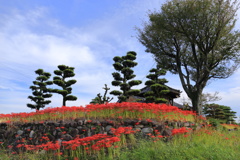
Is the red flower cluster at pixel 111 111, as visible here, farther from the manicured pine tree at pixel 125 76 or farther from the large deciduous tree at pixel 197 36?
the manicured pine tree at pixel 125 76

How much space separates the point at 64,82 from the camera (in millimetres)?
25094

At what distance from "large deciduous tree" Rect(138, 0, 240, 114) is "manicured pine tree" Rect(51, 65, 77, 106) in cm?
1093

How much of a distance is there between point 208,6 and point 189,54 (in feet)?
19.1

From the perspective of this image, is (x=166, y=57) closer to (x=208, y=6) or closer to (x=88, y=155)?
(x=208, y=6)

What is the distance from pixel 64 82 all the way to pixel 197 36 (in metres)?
16.7

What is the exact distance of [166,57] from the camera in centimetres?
1923

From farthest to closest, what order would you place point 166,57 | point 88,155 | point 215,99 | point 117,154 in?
point 215,99, point 166,57, point 88,155, point 117,154

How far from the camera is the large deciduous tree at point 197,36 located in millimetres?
16156

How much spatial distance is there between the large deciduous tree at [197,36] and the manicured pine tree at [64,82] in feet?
35.9

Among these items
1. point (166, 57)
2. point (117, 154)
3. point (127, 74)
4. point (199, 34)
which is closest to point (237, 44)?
point (199, 34)

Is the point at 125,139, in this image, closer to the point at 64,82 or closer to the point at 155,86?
the point at 155,86

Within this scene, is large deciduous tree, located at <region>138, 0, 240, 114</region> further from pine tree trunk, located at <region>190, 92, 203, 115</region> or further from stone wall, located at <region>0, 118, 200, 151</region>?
stone wall, located at <region>0, 118, 200, 151</region>

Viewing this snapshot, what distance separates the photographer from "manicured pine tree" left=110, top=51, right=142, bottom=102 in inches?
892

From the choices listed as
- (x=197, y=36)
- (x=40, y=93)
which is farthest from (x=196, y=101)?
(x=40, y=93)
